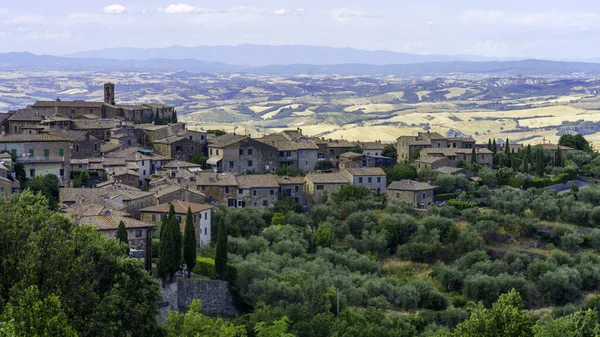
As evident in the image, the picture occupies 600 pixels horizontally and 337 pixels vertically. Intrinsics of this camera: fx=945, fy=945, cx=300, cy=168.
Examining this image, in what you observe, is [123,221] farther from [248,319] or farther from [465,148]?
[465,148]

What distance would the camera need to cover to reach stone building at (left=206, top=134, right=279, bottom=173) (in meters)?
64.1

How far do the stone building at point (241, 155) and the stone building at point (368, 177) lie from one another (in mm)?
5837

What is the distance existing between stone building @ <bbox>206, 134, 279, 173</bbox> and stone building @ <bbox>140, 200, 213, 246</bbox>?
14265 millimetres

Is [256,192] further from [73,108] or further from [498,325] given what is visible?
[498,325]

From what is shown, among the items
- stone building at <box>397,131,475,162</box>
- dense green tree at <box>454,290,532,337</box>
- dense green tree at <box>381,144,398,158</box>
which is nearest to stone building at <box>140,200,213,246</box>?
dense green tree at <box>454,290,532,337</box>

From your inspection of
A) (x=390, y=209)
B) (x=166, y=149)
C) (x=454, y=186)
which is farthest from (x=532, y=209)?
(x=166, y=149)

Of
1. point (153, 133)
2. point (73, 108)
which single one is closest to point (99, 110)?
point (73, 108)

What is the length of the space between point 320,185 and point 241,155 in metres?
7.03

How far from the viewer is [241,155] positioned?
64.6m

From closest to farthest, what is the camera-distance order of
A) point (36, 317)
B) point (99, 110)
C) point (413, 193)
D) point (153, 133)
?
1. point (36, 317)
2. point (413, 193)
3. point (153, 133)
4. point (99, 110)

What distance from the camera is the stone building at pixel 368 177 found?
205 feet

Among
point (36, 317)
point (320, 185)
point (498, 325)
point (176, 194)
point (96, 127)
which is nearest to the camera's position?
point (36, 317)

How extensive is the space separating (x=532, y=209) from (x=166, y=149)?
25208 millimetres

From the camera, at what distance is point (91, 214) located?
41.5m
